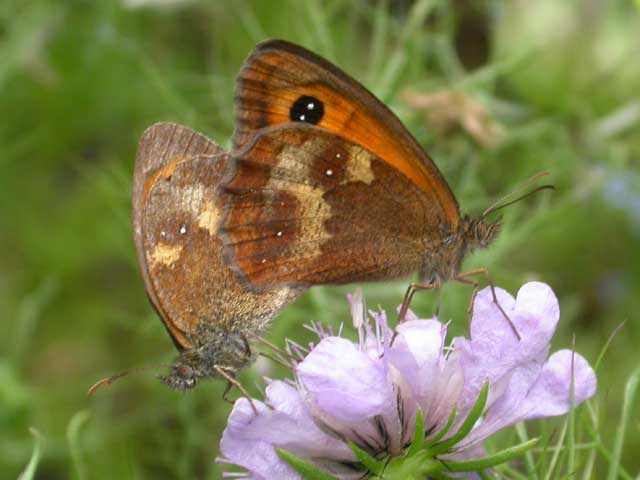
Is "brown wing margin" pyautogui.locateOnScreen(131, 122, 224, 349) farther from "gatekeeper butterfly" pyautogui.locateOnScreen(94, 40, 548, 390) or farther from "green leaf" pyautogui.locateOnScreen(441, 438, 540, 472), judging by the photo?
"green leaf" pyautogui.locateOnScreen(441, 438, 540, 472)

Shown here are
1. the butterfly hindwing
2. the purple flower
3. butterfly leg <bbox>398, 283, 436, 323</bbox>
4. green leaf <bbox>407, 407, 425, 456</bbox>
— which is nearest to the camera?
green leaf <bbox>407, 407, 425, 456</bbox>

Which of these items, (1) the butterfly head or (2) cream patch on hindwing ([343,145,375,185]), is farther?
(2) cream patch on hindwing ([343,145,375,185])

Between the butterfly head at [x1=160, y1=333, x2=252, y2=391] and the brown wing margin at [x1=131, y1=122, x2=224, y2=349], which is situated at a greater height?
the brown wing margin at [x1=131, y1=122, x2=224, y2=349]

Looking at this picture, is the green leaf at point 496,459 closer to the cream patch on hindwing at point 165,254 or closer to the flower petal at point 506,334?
the flower petal at point 506,334

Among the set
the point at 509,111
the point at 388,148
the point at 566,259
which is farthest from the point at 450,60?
the point at 388,148

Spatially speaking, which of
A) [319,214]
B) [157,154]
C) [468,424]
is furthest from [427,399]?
[157,154]

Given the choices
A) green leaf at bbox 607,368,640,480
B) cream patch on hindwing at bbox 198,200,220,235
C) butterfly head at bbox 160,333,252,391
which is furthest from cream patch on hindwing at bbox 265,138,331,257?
green leaf at bbox 607,368,640,480
